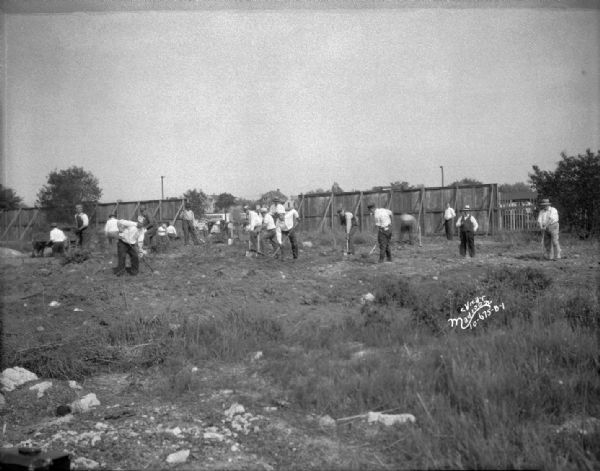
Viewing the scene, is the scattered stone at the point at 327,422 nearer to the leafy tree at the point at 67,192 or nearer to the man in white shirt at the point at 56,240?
the man in white shirt at the point at 56,240

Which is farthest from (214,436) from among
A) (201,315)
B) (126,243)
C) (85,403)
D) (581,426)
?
(126,243)

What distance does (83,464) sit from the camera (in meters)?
3.11

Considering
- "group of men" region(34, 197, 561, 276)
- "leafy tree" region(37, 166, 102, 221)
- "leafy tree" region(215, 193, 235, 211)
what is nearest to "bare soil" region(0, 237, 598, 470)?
"group of men" region(34, 197, 561, 276)

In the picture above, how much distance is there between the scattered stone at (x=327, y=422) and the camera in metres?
3.56

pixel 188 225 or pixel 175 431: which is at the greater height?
pixel 188 225

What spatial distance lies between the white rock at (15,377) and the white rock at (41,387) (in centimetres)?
22

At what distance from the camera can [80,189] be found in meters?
31.0

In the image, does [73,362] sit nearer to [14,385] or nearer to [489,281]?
[14,385]

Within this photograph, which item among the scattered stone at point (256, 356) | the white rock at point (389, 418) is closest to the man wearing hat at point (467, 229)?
the scattered stone at point (256, 356)

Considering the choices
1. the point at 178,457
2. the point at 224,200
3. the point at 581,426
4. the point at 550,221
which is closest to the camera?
the point at 581,426

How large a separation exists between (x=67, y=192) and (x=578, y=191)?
87.4 feet

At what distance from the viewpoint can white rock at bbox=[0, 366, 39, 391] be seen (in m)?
4.72
